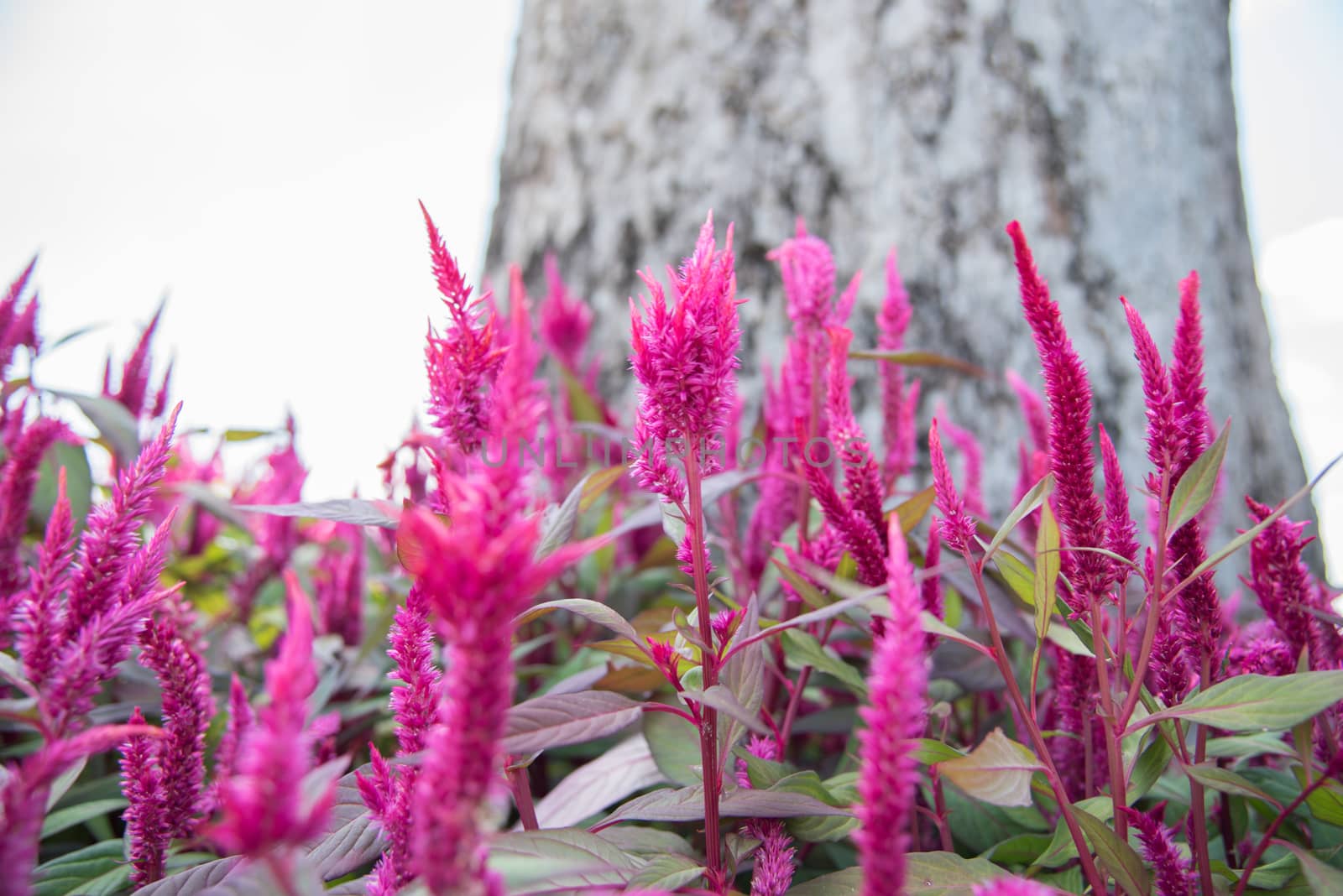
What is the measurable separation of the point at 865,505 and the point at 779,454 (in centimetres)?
47

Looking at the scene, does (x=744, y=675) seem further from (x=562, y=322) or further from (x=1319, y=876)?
(x=562, y=322)

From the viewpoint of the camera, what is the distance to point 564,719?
1.90 feet

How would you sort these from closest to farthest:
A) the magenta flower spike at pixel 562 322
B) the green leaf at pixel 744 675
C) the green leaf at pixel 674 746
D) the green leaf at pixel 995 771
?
the green leaf at pixel 995 771 < the green leaf at pixel 744 675 < the green leaf at pixel 674 746 < the magenta flower spike at pixel 562 322

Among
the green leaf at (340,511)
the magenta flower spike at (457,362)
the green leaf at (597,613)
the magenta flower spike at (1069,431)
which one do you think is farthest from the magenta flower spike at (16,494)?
the magenta flower spike at (1069,431)

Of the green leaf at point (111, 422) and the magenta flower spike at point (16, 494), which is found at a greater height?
the green leaf at point (111, 422)

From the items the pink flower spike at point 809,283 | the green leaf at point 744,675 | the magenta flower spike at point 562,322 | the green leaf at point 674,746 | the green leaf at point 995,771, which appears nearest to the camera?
the green leaf at point 995,771

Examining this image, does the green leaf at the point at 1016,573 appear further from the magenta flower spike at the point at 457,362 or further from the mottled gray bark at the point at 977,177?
the mottled gray bark at the point at 977,177

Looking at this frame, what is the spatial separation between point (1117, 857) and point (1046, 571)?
0.20 m

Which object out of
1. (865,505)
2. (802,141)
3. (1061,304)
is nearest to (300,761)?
(865,505)

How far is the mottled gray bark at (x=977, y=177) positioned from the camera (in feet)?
5.84

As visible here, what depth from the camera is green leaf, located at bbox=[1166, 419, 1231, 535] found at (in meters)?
0.60

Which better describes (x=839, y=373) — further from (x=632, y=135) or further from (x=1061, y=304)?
(x=632, y=135)

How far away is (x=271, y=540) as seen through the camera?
4.56 feet

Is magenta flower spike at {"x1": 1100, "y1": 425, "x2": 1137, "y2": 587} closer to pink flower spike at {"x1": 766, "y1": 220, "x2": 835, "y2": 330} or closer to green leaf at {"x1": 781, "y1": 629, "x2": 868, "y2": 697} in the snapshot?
green leaf at {"x1": 781, "y1": 629, "x2": 868, "y2": 697}
